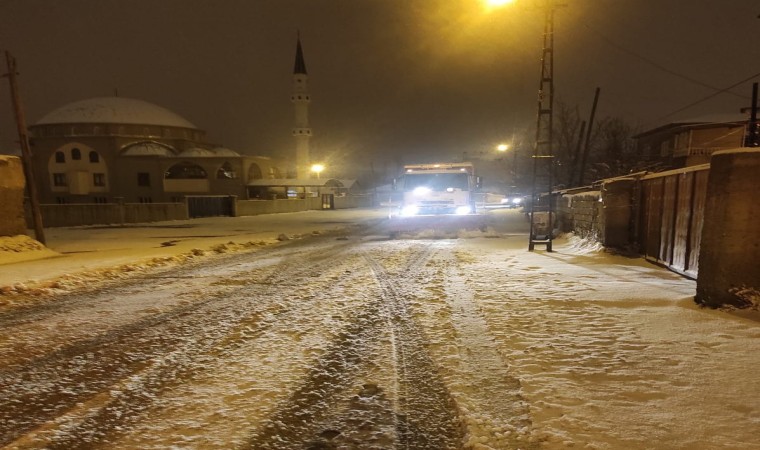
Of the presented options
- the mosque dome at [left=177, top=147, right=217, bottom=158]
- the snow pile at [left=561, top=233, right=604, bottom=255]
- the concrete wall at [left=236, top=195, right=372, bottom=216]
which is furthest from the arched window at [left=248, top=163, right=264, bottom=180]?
the snow pile at [left=561, top=233, right=604, bottom=255]

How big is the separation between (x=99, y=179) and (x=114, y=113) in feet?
41.3

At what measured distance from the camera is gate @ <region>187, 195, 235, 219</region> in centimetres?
3112

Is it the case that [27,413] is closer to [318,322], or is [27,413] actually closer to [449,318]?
[318,322]

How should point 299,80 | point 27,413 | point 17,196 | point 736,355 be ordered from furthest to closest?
point 299,80 < point 17,196 < point 736,355 < point 27,413

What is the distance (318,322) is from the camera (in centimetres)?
538

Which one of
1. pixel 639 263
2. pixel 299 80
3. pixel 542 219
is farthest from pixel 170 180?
pixel 639 263

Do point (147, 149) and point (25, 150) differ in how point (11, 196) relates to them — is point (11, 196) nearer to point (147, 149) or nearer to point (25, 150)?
point (25, 150)

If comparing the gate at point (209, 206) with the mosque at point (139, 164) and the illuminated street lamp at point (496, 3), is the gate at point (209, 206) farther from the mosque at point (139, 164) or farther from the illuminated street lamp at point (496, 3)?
the illuminated street lamp at point (496, 3)

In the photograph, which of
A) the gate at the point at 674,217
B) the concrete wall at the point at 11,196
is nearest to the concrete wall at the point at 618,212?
the gate at the point at 674,217

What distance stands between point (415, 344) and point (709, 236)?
13.8 ft

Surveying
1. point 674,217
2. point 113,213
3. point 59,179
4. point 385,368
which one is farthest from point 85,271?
point 59,179

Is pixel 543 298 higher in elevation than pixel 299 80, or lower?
lower

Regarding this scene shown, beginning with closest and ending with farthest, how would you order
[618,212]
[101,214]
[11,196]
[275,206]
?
[618,212] < [11,196] < [101,214] < [275,206]

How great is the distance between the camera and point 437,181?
17.5 metres
